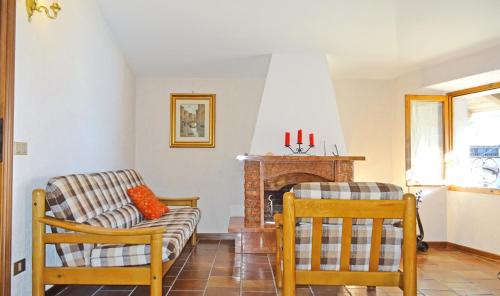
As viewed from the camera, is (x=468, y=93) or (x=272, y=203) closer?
(x=468, y=93)

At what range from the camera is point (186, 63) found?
5039 mm

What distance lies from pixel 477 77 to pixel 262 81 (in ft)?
8.70

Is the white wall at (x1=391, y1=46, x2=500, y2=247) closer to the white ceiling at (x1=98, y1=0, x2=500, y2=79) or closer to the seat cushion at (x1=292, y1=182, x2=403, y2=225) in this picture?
the white ceiling at (x1=98, y1=0, x2=500, y2=79)

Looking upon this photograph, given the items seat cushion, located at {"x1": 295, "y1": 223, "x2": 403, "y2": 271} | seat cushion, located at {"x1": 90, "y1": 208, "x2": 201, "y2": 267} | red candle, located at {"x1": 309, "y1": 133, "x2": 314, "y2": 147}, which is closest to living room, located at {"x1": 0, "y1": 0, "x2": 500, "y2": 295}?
red candle, located at {"x1": 309, "y1": 133, "x2": 314, "y2": 147}

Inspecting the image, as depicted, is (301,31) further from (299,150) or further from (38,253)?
(38,253)

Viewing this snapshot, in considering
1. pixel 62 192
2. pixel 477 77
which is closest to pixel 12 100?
pixel 62 192

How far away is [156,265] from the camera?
239cm

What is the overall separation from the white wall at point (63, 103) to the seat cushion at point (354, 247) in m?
1.86

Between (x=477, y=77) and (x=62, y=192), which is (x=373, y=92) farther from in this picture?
(x=62, y=192)

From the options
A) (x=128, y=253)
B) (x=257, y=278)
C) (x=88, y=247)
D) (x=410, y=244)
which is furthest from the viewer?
(x=257, y=278)

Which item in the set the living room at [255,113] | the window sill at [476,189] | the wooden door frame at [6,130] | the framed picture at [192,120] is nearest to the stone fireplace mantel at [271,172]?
the living room at [255,113]

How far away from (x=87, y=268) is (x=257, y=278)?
1553 millimetres

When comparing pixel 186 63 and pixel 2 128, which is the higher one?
pixel 186 63

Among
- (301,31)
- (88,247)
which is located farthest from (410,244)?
(301,31)
